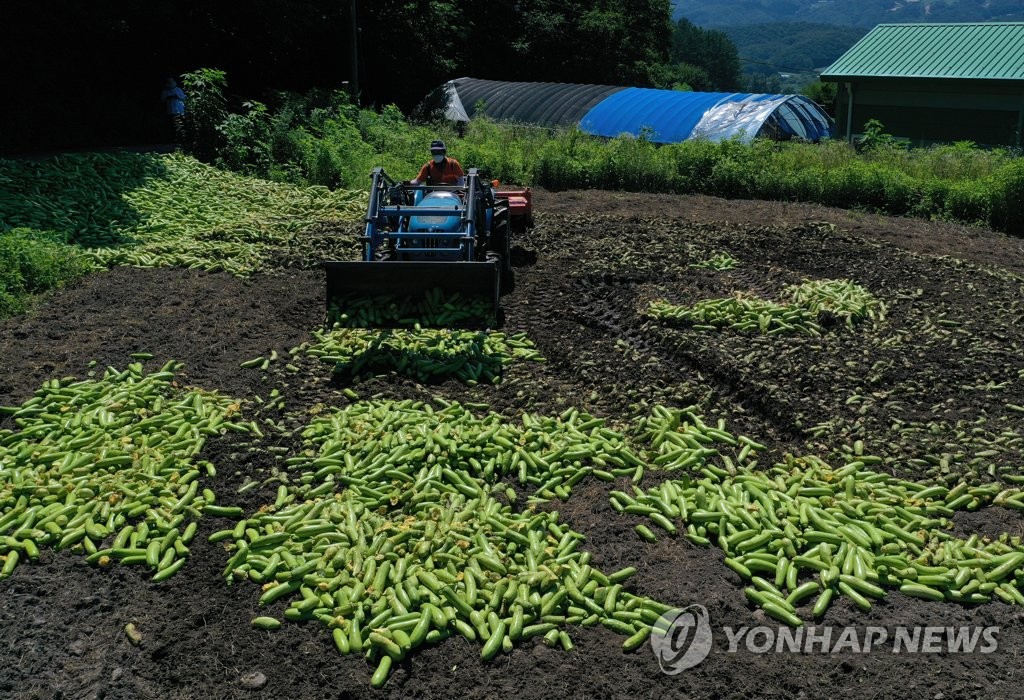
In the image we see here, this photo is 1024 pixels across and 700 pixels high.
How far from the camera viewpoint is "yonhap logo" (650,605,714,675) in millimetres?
5586

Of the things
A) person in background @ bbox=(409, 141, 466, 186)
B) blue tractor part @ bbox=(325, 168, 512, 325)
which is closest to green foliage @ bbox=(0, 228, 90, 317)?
blue tractor part @ bbox=(325, 168, 512, 325)

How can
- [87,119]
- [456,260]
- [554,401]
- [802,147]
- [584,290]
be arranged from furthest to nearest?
[87,119] < [802,147] < [584,290] < [456,260] < [554,401]

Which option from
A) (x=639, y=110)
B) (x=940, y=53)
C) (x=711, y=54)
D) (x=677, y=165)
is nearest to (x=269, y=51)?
(x=639, y=110)

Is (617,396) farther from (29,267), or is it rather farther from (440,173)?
(29,267)

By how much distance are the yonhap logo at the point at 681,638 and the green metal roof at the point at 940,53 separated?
99.3ft

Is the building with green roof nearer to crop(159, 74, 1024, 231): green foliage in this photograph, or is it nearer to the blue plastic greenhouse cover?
the blue plastic greenhouse cover

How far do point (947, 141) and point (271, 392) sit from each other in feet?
98.0

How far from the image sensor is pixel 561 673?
552cm

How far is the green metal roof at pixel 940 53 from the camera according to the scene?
31.1m

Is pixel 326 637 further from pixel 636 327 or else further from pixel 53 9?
pixel 53 9

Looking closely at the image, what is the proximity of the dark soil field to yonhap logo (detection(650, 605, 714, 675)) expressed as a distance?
7 cm

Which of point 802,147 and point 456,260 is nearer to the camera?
point 456,260

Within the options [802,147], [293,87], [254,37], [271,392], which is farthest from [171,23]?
[271,392]

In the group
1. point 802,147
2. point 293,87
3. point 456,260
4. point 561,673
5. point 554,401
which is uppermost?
point 293,87
